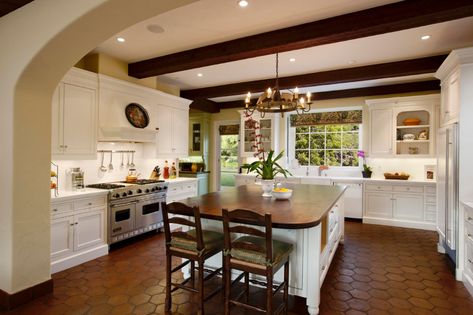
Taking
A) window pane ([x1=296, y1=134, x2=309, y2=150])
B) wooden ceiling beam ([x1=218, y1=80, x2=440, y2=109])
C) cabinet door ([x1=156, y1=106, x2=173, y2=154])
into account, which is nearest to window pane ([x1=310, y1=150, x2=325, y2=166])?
window pane ([x1=296, y1=134, x2=309, y2=150])

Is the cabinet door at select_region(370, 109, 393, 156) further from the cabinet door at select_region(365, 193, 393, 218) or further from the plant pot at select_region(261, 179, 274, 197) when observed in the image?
the plant pot at select_region(261, 179, 274, 197)

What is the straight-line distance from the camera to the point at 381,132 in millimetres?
5457

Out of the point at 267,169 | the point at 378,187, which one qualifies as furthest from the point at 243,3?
the point at 378,187

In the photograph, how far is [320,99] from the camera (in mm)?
6062

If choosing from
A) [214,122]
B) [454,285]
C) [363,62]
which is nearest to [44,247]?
[454,285]

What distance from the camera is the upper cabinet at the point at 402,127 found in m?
5.16

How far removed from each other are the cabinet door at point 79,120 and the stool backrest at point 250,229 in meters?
2.49

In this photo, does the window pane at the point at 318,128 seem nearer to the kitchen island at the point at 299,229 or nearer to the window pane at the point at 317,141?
the window pane at the point at 317,141

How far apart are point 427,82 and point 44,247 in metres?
6.27

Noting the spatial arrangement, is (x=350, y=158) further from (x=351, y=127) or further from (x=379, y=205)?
(x=379, y=205)

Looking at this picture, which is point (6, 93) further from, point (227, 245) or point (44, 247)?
point (227, 245)

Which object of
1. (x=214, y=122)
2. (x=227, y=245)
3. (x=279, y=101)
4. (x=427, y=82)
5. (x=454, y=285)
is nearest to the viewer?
(x=227, y=245)

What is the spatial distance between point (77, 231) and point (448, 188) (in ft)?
14.9

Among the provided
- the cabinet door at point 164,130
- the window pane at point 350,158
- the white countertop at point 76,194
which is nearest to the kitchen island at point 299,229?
the white countertop at point 76,194
